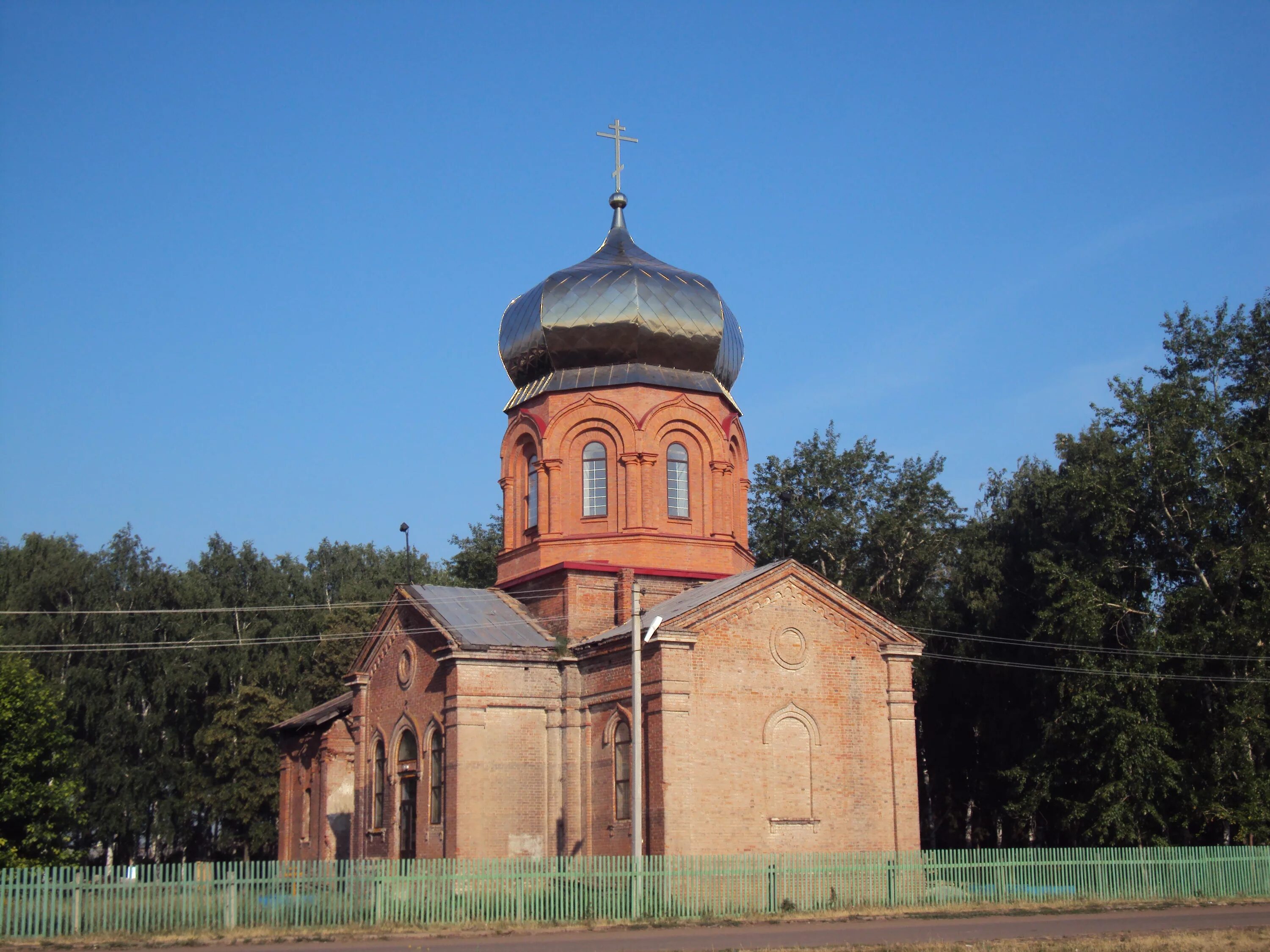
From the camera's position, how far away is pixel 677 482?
28281mm

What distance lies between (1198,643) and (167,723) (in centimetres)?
3188

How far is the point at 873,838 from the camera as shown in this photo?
78.1 feet

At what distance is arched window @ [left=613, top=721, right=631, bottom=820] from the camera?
78.0 ft

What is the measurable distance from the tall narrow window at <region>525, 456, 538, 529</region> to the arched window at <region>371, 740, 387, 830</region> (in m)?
5.57

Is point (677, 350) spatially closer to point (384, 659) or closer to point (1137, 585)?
point (384, 659)

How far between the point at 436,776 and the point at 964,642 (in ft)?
51.9

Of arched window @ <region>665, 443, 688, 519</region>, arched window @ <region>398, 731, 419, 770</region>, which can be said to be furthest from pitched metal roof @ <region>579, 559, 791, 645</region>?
arched window @ <region>398, 731, 419, 770</region>

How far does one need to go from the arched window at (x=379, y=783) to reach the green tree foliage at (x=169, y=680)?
45.8ft

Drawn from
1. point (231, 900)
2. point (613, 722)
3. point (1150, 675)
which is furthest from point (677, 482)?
point (231, 900)

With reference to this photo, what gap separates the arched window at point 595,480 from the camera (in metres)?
27.9

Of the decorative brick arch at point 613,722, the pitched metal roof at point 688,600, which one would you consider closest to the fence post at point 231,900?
the decorative brick arch at point 613,722

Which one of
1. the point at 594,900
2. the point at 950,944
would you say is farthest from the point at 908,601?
the point at 950,944

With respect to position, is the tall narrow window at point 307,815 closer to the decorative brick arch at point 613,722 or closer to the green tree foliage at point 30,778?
the green tree foliage at point 30,778

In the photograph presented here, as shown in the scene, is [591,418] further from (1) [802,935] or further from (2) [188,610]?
(2) [188,610]
